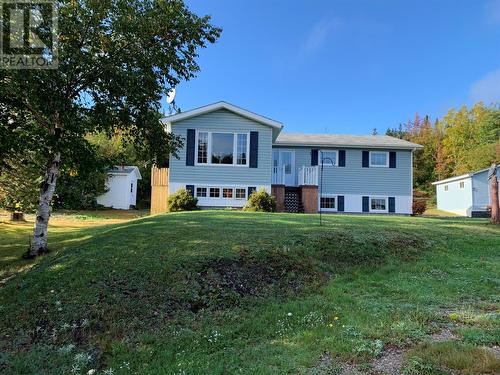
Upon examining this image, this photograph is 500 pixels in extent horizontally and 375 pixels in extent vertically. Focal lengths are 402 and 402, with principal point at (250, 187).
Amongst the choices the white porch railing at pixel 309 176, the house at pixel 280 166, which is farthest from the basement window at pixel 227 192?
the white porch railing at pixel 309 176

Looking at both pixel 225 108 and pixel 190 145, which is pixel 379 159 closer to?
pixel 225 108

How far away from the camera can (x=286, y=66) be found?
25.6 m

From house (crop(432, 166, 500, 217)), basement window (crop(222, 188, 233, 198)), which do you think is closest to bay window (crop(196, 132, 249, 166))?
basement window (crop(222, 188, 233, 198))

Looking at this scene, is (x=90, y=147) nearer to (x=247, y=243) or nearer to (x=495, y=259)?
(x=247, y=243)

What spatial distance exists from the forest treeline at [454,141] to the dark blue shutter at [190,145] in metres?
31.3

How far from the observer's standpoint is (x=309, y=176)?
1936cm

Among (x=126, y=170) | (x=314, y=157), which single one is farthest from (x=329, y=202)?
(x=126, y=170)

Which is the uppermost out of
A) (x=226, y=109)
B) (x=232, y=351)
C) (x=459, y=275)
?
(x=226, y=109)

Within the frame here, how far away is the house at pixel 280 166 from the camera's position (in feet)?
58.6

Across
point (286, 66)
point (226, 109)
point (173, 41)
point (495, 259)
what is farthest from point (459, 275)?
point (286, 66)

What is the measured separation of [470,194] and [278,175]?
1673 centimetres

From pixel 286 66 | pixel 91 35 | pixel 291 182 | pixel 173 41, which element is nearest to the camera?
pixel 91 35

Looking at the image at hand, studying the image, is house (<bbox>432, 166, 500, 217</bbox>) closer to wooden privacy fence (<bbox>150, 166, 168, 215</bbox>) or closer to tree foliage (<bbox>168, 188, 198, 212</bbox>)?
tree foliage (<bbox>168, 188, 198, 212</bbox>)

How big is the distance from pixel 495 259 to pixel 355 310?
415 cm
